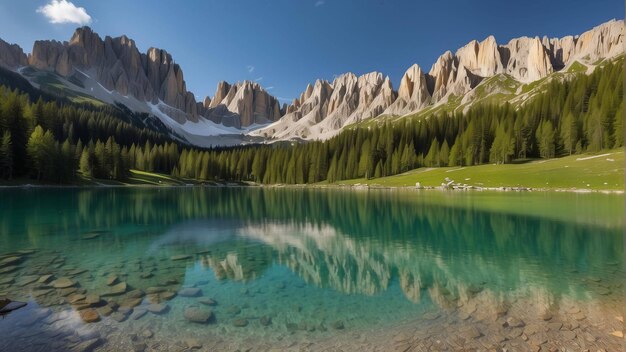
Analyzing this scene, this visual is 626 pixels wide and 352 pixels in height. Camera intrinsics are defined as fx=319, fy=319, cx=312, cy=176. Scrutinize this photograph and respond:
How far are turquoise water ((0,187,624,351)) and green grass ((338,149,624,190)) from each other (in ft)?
169

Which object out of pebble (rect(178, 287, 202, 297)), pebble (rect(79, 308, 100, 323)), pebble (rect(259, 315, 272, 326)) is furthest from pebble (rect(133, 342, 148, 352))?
pebble (rect(178, 287, 202, 297))

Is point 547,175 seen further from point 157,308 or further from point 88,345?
point 88,345

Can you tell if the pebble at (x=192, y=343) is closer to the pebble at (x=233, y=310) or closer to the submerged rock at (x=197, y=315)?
the submerged rock at (x=197, y=315)

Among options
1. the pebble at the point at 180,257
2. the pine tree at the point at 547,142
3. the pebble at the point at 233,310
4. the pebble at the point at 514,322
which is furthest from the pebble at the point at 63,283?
the pine tree at the point at 547,142

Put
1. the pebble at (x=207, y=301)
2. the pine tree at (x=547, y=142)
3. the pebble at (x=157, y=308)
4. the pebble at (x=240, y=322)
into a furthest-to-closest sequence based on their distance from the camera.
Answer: the pine tree at (x=547, y=142) → the pebble at (x=207, y=301) → the pebble at (x=157, y=308) → the pebble at (x=240, y=322)

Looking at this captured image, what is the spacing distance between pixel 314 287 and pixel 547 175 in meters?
86.1

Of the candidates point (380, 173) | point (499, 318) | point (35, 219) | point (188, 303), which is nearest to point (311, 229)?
point (188, 303)

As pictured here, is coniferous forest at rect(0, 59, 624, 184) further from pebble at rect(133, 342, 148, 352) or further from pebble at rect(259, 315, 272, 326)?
pebble at rect(259, 315, 272, 326)

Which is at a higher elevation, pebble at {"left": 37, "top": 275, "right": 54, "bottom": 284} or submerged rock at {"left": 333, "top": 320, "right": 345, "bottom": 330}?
pebble at {"left": 37, "top": 275, "right": 54, "bottom": 284}

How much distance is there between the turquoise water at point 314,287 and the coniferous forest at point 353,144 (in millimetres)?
78776

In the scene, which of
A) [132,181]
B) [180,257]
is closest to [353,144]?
[132,181]

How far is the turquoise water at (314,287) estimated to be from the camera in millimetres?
9477

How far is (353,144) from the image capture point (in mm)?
149125

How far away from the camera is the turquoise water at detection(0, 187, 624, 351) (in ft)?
31.1
